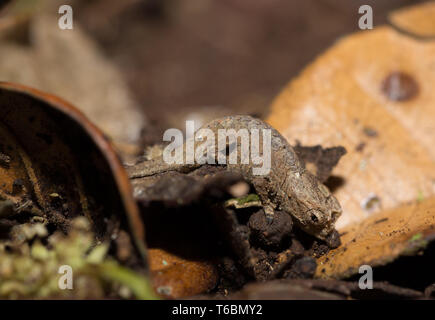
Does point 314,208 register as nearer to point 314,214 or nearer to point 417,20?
point 314,214

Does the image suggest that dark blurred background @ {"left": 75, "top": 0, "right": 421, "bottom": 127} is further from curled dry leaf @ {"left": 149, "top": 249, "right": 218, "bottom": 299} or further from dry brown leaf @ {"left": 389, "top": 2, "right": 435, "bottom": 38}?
curled dry leaf @ {"left": 149, "top": 249, "right": 218, "bottom": 299}

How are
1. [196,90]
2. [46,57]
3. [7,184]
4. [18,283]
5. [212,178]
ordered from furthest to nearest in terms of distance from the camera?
[196,90]
[46,57]
[7,184]
[212,178]
[18,283]

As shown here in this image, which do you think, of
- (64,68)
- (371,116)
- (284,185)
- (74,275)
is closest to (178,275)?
(74,275)

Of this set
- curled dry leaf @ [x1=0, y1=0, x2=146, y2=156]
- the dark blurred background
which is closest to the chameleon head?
curled dry leaf @ [x1=0, y1=0, x2=146, y2=156]

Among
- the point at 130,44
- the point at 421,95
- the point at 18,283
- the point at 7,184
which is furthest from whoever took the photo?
the point at 130,44

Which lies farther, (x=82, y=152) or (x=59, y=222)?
(x=59, y=222)

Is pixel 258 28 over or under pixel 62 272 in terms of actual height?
over

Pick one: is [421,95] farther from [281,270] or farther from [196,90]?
[196,90]

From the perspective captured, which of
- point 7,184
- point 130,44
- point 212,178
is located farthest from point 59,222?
point 130,44
